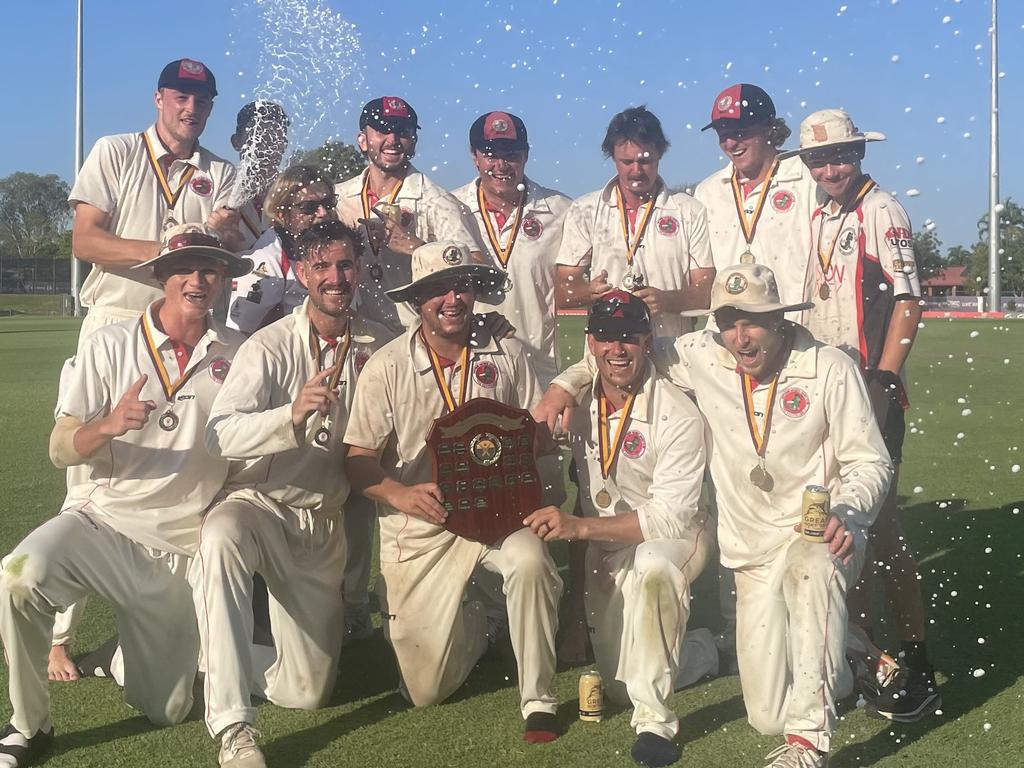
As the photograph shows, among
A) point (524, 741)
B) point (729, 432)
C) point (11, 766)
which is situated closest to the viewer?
point (11, 766)

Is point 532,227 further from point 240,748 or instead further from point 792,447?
point 240,748

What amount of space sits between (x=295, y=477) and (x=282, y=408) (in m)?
0.62

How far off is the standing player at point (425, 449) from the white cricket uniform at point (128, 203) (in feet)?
5.31

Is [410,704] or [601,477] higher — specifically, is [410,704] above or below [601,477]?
below

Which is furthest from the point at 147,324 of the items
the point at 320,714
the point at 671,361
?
the point at 671,361

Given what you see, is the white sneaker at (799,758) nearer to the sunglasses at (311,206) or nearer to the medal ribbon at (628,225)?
the medal ribbon at (628,225)

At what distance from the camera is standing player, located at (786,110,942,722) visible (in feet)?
18.8

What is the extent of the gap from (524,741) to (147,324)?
8.67ft

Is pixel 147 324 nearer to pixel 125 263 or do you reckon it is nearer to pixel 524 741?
pixel 125 263

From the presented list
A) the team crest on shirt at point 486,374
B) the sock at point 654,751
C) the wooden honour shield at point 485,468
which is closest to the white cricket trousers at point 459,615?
the wooden honour shield at point 485,468

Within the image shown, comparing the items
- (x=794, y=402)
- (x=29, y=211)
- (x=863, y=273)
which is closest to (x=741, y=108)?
(x=863, y=273)

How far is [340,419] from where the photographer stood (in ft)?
18.8

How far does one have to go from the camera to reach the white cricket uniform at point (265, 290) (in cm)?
645

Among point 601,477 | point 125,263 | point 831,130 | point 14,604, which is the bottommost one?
point 14,604
